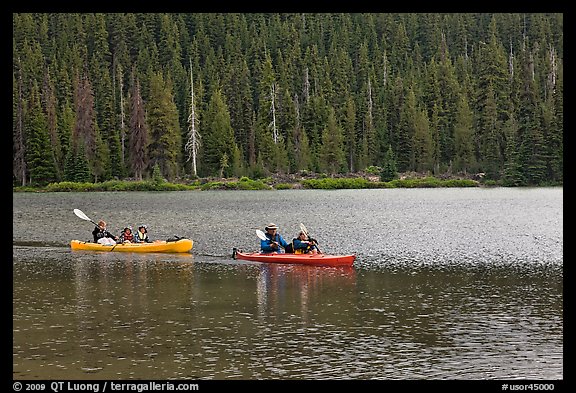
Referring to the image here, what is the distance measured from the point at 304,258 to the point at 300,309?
26.4ft

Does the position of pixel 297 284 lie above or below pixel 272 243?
below

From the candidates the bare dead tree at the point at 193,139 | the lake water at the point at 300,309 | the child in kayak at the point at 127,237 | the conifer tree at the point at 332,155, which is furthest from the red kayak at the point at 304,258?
the conifer tree at the point at 332,155

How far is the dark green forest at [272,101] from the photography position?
102 meters

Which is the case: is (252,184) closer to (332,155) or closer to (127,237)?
(332,155)

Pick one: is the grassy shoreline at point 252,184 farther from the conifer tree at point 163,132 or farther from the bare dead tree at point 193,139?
the conifer tree at point 163,132

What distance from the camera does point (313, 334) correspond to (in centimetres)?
1839

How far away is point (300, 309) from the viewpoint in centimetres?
2133

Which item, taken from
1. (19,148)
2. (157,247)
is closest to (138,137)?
(19,148)

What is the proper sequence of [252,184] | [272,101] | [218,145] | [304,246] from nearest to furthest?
[304,246], [252,184], [218,145], [272,101]

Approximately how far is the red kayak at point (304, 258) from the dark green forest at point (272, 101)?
58.3m

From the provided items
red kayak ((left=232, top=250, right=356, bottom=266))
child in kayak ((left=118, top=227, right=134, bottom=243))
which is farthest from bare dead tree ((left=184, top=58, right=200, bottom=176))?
red kayak ((left=232, top=250, right=356, bottom=266))
